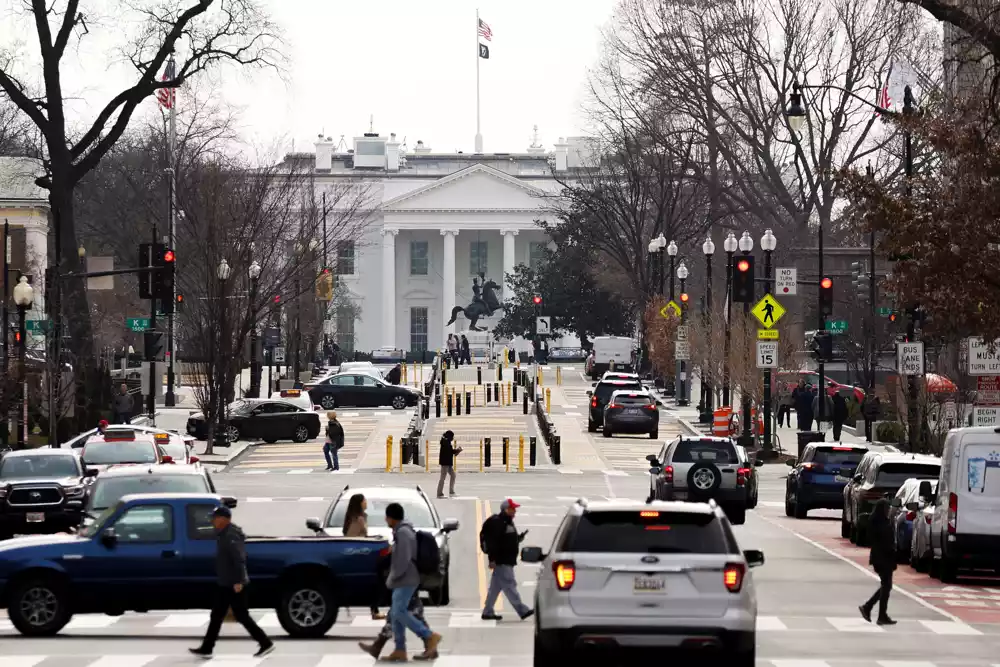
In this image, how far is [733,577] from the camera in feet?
45.3

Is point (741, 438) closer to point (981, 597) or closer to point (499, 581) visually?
point (981, 597)

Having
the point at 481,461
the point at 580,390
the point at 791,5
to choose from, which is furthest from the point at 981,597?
the point at 580,390

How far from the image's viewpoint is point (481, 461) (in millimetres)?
50531

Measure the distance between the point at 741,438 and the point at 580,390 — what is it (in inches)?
1170

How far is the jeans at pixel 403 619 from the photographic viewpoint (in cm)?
1675

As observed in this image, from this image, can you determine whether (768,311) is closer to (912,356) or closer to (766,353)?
(766,353)

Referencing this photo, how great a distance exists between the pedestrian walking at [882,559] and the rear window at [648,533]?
6291mm

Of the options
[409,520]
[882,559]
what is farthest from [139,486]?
[882,559]

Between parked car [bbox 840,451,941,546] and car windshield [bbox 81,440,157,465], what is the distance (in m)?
13.2

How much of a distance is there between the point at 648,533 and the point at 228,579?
4757 mm

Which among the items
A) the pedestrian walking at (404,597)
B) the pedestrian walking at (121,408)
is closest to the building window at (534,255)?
the pedestrian walking at (121,408)

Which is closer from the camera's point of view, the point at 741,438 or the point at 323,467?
the point at 323,467

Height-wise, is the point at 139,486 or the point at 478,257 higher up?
the point at 478,257

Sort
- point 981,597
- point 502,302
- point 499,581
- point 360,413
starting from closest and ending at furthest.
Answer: point 499,581 → point 981,597 → point 360,413 → point 502,302
